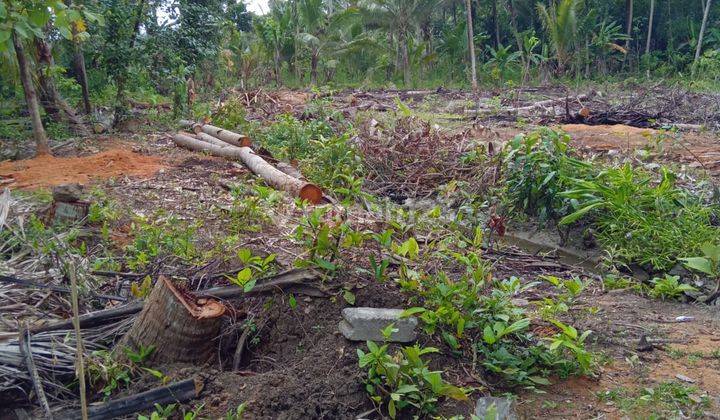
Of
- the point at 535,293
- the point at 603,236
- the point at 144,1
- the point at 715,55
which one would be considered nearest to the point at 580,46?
the point at 715,55

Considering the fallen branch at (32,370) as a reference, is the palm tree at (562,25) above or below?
Answer: above

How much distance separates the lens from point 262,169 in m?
7.74

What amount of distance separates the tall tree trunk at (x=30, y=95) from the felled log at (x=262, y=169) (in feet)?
6.44

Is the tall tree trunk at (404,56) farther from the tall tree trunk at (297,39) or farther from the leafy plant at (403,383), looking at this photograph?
the leafy plant at (403,383)

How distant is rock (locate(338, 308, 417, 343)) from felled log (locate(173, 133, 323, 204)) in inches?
132

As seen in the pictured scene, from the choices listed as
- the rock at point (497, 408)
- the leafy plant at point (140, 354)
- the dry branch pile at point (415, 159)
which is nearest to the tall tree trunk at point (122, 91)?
the dry branch pile at point (415, 159)

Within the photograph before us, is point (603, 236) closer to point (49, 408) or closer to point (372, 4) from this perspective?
point (49, 408)

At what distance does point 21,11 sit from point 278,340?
228 cm

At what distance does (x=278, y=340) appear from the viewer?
11.5 feet

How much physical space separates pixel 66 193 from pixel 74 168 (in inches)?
125

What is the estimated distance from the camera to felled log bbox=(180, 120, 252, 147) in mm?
9180

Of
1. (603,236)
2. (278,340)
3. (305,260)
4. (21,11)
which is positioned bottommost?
(603,236)

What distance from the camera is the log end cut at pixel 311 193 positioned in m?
6.68

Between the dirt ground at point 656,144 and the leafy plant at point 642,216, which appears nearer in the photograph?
the leafy plant at point 642,216
